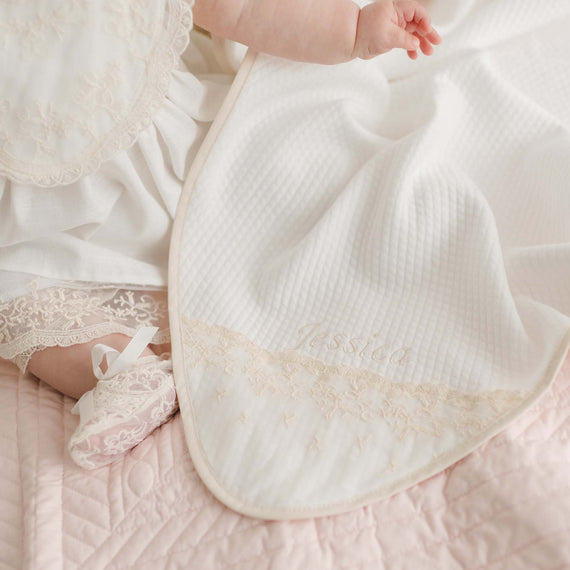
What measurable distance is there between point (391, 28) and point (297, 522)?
2.23 ft

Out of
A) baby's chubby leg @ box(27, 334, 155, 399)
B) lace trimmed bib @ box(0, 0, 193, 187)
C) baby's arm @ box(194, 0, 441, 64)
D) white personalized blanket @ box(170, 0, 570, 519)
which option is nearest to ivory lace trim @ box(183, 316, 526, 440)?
white personalized blanket @ box(170, 0, 570, 519)

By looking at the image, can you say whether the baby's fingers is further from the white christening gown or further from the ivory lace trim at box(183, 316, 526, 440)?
the ivory lace trim at box(183, 316, 526, 440)

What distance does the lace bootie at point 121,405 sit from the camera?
0.78 m

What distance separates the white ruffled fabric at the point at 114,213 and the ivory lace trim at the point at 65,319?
27mm

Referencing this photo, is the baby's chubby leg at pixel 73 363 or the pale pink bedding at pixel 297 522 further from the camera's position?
the baby's chubby leg at pixel 73 363

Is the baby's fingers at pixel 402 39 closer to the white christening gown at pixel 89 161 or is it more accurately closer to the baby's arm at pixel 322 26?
the baby's arm at pixel 322 26

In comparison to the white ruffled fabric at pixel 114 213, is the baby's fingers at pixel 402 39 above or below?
above

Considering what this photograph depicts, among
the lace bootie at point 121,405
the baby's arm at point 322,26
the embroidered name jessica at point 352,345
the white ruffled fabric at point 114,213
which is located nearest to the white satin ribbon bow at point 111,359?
the lace bootie at point 121,405

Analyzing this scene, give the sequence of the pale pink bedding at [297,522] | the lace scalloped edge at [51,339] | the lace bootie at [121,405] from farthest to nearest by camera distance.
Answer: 1. the lace scalloped edge at [51,339]
2. the lace bootie at [121,405]
3. the pale pink bedding at [297,522]

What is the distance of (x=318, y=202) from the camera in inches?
38.2

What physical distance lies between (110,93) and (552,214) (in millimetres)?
617

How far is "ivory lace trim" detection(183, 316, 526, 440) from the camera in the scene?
755mm

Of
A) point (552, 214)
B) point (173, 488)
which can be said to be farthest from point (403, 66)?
point (173, 488)

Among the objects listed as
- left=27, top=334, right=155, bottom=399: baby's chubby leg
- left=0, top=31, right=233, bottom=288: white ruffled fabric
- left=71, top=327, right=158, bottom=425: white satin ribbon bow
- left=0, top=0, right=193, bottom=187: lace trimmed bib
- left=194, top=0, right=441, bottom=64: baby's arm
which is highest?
left=194, top=0, right=441, bottom=64: baby's arm
